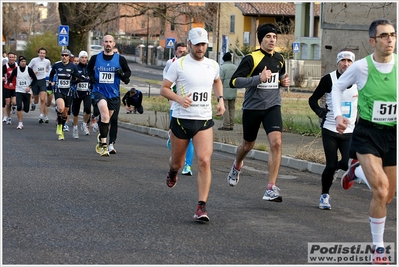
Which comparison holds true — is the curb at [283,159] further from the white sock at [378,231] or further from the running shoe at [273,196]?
the white sock at [378,231]

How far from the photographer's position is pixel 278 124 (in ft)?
33.7

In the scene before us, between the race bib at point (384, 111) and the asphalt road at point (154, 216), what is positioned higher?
the race bib at point (384, 111)

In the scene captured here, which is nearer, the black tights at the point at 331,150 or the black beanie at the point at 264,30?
the black tights at the point at 331,150

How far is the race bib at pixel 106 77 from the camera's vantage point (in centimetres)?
1517

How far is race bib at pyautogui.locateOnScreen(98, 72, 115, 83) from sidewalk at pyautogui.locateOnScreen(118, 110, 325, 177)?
120 inches

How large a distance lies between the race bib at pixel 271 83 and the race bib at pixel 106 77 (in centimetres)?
532

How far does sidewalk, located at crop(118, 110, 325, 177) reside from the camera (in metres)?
14.8

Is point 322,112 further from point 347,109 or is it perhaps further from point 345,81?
point 345,81

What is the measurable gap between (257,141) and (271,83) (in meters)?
8.23

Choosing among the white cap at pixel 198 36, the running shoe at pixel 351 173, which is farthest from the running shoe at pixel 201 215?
the white cap at pixel 198 36

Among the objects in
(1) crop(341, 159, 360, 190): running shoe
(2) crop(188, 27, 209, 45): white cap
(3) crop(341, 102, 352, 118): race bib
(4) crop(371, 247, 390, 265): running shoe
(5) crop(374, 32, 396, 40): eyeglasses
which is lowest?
(4) crop(371, 247, 390, 265): running shoe

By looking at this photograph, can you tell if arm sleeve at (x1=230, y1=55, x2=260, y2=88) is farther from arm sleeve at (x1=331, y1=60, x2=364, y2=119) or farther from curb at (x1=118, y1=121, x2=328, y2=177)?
curb at (x1=118, y1=121, x2=328, y2=177)

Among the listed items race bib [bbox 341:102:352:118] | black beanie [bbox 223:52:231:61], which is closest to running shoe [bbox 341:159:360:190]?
race bib [bbox 341:102:352:118]

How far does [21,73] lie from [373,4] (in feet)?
29.9
